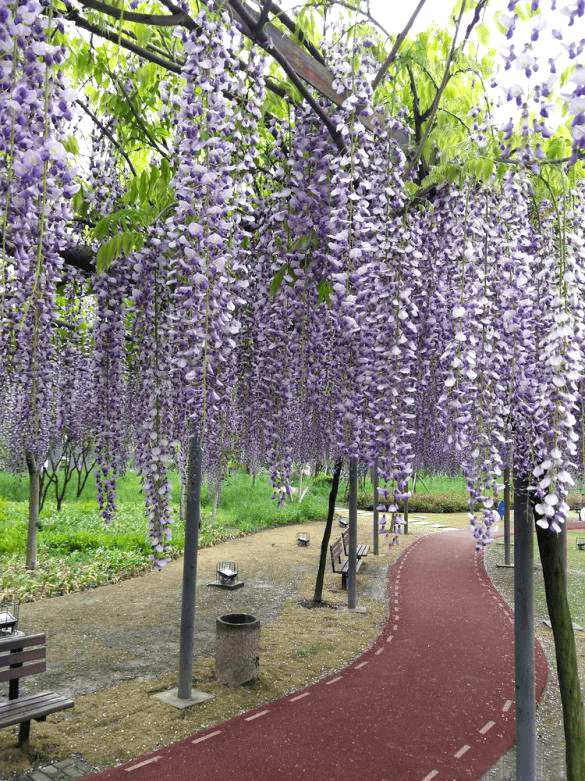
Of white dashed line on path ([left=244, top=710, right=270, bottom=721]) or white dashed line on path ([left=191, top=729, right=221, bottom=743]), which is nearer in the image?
white dashed line on path ([left=191, top=729, right=221, bottom=743])

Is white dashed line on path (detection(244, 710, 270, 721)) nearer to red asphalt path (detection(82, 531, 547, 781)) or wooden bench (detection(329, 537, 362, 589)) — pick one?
red asphalt path (detection(82, 531, 547, 781))

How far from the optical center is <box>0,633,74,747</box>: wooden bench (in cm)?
562

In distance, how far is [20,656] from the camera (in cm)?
616

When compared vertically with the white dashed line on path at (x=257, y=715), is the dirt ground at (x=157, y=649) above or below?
above

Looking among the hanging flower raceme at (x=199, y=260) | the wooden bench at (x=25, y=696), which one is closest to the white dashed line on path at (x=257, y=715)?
the wooden bench at (x=25, y=696)

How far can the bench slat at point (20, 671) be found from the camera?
19.7 feet

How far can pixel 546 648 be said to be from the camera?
31.7 feet

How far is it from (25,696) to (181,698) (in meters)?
1.77

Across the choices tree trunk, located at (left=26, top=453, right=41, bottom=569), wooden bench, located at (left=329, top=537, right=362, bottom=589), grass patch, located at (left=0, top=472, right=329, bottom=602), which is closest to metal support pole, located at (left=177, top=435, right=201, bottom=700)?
grass patch, located at (left=0, top=472, right=329, bottom=602)

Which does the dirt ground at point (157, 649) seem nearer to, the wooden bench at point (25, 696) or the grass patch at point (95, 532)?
the wooden bench at point (25, 696)

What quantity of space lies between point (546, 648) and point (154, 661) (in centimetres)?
590

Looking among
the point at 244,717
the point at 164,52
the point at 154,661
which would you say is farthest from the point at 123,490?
the point at 164,52

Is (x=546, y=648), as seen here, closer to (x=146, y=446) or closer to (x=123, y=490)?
(x=146, y=446)

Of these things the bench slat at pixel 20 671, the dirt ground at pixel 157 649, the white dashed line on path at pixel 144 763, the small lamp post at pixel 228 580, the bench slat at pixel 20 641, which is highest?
the bench slat at pixel 20 641
